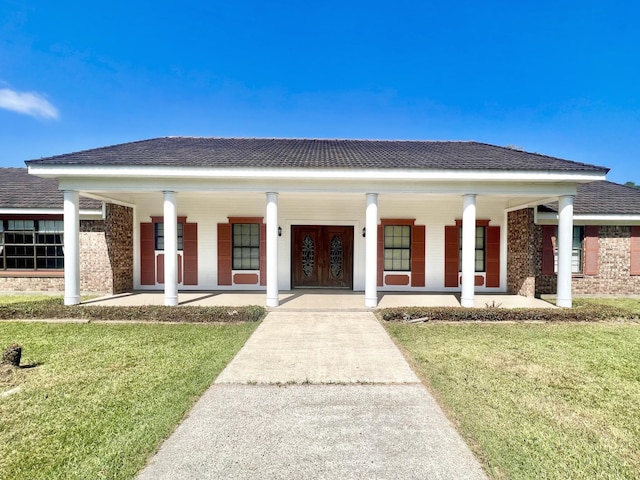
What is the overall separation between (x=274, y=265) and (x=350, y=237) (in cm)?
411

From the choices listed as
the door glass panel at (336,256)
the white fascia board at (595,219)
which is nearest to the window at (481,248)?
the white fascia board at (595,219)

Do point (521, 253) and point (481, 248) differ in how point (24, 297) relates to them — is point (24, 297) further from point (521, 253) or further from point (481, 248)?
point (521, 253)

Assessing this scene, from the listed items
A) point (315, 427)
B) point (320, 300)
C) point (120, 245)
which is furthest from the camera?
point (120, 245)

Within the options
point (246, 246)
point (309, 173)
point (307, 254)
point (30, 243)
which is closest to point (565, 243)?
point (309, 173)

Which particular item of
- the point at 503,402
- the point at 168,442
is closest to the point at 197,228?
the point at 168,442

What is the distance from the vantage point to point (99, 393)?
4.08m

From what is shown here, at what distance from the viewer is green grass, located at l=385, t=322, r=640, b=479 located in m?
2.90

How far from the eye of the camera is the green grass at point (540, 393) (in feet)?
9.51

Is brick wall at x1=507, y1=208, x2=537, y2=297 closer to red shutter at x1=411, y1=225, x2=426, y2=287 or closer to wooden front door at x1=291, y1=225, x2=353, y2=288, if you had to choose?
red shutter at x1=411, y1=225, x2=426, y2=287

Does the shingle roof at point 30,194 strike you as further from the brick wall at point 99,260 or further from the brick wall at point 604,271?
the brick wall at point 604,271

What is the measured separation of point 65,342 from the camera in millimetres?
6180

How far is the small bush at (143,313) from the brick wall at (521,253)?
915 centimetres

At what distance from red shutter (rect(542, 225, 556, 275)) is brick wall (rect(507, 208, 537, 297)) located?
34 centimetres

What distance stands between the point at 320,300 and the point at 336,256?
2573 mm
